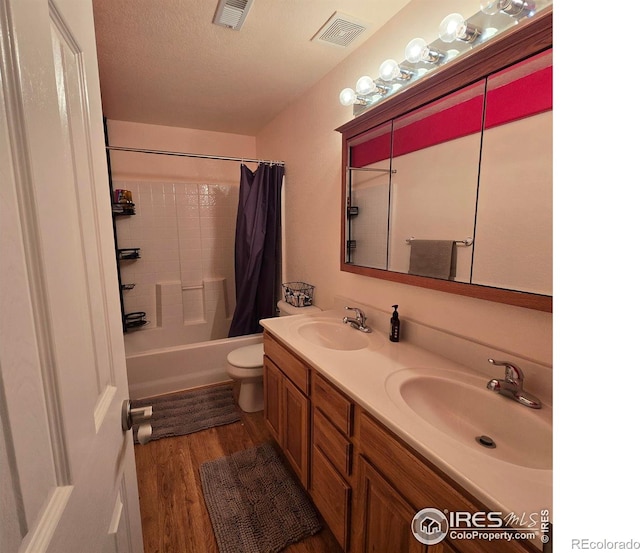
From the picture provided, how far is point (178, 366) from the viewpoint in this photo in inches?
98.4

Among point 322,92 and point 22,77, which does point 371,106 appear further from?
point 22,77

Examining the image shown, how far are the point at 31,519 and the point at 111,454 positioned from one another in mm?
316

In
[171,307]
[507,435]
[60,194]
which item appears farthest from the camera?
[171,307]

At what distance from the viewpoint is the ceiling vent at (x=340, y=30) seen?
1521 millimetres

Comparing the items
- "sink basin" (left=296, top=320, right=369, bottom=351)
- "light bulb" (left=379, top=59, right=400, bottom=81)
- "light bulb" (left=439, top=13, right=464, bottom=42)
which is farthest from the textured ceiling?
"sink basin" (left=296, top=320, right=369, bottom=351)

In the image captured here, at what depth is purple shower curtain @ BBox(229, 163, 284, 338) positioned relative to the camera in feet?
9.14

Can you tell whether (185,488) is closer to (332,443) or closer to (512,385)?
(332,443)

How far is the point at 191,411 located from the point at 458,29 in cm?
271

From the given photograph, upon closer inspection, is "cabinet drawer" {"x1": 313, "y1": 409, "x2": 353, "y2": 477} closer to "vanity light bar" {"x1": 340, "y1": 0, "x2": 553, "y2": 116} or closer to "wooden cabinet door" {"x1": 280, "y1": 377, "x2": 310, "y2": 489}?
"wooden cabinet door" {"x1": 280, "y1": 377, "x2": 310, "y2": 489}

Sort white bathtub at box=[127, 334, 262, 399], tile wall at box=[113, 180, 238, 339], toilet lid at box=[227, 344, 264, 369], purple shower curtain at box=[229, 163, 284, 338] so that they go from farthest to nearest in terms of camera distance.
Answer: tile wall at box=[113, 180, 238, 339], purple shower curtain at box=[229, 163, 284, 338], white bathtub at box=[127, 334, 262, 399], toilet lid at box=[227, 344, 264, 369]

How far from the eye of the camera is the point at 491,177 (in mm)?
1113

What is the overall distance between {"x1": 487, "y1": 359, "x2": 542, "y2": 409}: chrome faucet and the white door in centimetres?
109
